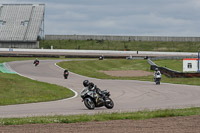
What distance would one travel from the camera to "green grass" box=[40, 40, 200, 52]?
11219 cm

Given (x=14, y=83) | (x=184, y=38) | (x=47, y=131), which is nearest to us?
(x=47, y=131)

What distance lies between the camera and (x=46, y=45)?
372 ft

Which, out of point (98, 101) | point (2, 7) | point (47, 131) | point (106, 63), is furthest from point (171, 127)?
point (2, 7)

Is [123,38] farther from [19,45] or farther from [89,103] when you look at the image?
[89,103]

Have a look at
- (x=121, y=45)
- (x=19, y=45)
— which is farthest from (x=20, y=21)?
(x=121, y=45)

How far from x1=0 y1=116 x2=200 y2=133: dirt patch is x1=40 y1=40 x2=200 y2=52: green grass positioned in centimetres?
9701

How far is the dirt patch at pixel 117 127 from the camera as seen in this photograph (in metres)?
11.4

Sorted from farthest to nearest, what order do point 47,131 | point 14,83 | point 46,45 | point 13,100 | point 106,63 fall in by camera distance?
point 46,45 → point 106,63 → point 14,83 → point 13,100 → point 47,131

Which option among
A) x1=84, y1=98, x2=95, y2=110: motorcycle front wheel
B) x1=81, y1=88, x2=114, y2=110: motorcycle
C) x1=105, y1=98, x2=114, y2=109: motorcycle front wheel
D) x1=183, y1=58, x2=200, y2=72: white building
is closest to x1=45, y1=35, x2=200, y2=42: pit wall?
x1=183, y1=58, x2=200, y2=72: white building

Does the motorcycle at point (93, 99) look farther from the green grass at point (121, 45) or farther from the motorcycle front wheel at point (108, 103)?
the green grass at point (121, 45)

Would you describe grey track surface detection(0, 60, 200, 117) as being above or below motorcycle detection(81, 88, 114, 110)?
below

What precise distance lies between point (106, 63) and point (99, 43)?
161 ft

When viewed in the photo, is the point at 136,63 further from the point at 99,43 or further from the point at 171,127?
the point at 171,127

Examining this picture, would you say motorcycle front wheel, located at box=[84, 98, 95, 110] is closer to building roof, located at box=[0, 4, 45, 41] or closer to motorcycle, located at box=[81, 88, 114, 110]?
motorcycle, located at box=[81, 88, 114, 110]
